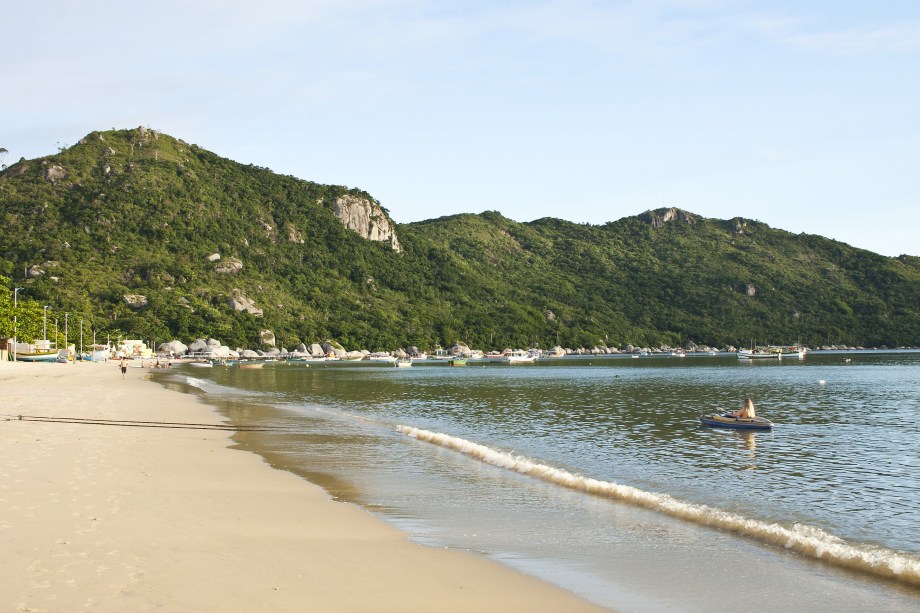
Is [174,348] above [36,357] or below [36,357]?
above

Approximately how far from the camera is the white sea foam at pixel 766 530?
12.5 meters

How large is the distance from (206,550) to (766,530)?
10.6 meters

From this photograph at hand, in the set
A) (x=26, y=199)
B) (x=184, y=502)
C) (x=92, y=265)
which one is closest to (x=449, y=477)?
(x=184, y=502)

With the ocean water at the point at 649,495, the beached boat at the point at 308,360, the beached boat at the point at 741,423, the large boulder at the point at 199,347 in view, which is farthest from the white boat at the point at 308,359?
the beached boat at the point at 741,423

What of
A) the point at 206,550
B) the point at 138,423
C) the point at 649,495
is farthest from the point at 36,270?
the point at 206,550

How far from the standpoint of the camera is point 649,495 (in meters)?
18.4

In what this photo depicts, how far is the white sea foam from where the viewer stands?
12.5 meters

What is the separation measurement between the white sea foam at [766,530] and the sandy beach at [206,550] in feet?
18.8

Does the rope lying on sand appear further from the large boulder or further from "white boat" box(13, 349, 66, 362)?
the large boulder

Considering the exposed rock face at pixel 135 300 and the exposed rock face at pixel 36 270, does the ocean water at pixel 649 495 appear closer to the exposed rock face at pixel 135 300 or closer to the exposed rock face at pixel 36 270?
the exposed rock face at pixel 36 270

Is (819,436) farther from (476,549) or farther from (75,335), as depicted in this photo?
(75,335)

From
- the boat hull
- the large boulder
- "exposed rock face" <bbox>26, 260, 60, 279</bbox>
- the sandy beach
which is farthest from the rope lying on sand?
"exposed rock face" <bbox>26, 260, 60, 279</bbox>

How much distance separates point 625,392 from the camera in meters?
68.0

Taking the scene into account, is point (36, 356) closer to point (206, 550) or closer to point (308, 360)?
point (308, 360)
